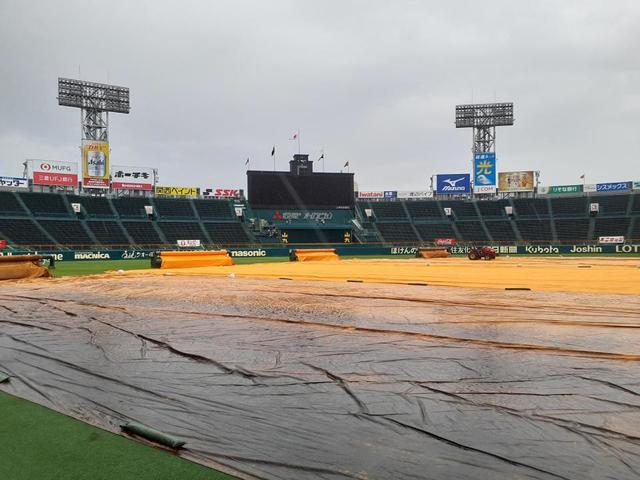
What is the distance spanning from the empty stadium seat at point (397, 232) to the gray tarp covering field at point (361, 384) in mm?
53775

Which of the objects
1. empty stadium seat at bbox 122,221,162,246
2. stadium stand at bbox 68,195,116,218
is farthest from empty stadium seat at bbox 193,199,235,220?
stadium stand at bbox 68,195,116,218

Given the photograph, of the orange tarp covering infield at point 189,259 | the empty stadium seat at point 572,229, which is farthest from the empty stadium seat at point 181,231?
the empty stadium seat at point 572,229

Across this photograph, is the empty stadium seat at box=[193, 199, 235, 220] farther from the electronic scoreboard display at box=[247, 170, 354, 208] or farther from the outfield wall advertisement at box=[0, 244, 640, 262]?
the outfield wall advertisement at box=[0, 244, 640, 262]

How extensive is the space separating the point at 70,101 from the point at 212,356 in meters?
60.4

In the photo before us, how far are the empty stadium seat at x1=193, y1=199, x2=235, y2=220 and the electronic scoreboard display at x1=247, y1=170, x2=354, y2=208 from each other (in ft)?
25.6

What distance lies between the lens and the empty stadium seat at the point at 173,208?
60.1 metres

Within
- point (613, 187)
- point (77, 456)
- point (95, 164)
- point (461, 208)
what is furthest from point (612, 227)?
point (77, 456)

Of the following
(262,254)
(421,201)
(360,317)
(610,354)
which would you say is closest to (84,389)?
(360,317)

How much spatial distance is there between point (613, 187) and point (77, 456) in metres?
73.1

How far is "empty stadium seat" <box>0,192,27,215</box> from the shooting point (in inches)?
1987

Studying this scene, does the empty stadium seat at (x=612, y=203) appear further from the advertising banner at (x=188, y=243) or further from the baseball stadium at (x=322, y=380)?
the baseball stadium at (x=322, y=380)

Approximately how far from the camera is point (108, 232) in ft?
172

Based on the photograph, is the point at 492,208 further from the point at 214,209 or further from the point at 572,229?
the point at 214,209

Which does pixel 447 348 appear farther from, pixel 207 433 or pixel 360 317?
pixel 207 433
